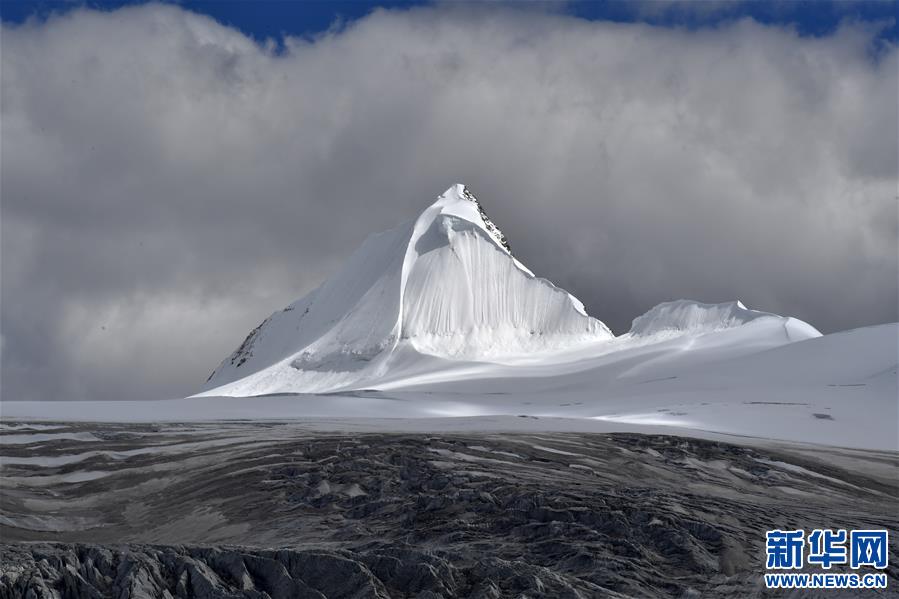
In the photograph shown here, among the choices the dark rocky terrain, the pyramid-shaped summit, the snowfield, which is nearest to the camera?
the dark rocky terrain

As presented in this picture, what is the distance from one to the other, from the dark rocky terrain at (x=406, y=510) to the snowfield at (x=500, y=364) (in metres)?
10.5

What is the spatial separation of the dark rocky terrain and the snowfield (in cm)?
1053

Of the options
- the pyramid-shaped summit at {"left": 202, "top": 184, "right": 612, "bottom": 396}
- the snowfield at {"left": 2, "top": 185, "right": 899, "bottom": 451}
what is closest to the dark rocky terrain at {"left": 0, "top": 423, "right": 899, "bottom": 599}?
the snowfield at {"left": 2, "top": 185, "right": 899, "bottom": 451}

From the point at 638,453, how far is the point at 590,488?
11.8m

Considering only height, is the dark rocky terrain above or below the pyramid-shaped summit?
below

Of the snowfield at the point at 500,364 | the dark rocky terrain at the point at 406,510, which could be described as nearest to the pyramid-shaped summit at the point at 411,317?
the snowfield at the point at 500,364

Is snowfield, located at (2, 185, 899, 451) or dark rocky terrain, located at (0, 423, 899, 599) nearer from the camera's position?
dark rocky terrain, located at (0, 423, 899, 599)

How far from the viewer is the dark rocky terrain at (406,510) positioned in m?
23.9

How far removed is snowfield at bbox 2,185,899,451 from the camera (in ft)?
212

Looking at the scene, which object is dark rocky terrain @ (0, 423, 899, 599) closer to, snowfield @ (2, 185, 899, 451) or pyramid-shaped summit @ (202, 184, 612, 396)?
snowfield @ (2, 185, 899, 451)

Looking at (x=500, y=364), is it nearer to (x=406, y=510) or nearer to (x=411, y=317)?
(x=411, y=317)

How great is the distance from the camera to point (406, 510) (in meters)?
33.0

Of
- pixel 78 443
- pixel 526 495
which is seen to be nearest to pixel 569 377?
pixel 78 443

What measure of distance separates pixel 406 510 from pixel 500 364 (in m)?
89.2
